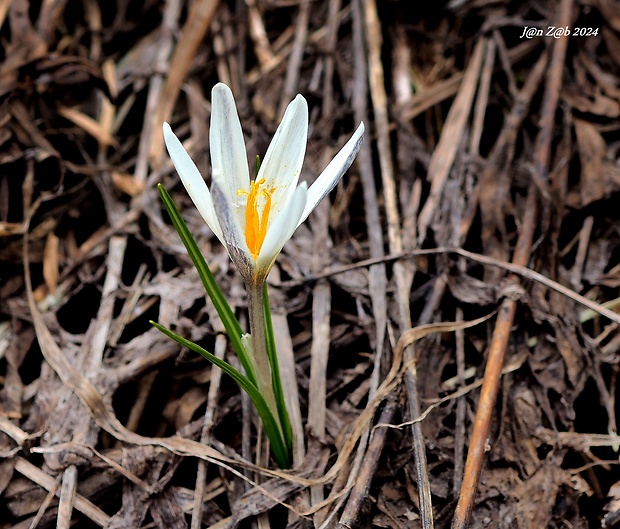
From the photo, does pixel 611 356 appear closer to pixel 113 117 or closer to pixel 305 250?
pixel 305 250

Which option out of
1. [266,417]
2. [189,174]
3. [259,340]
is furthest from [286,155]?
[266,417]

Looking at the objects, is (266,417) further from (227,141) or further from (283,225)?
(227,141)

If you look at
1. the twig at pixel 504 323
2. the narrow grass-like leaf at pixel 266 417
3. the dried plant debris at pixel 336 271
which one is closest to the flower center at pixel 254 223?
the narrow grass-like leaf at pixel 266 417

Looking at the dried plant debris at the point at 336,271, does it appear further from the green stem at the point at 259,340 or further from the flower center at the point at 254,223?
the flower center at the point at 254,223

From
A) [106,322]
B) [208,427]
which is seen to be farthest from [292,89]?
[208,427]

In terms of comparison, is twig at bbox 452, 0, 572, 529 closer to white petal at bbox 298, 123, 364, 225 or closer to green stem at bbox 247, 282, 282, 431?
green stem at bbox 247, 282, 282, 431

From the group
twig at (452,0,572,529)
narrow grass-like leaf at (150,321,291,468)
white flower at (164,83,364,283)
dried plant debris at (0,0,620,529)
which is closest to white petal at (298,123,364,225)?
white flower at (164,83,364,283)
